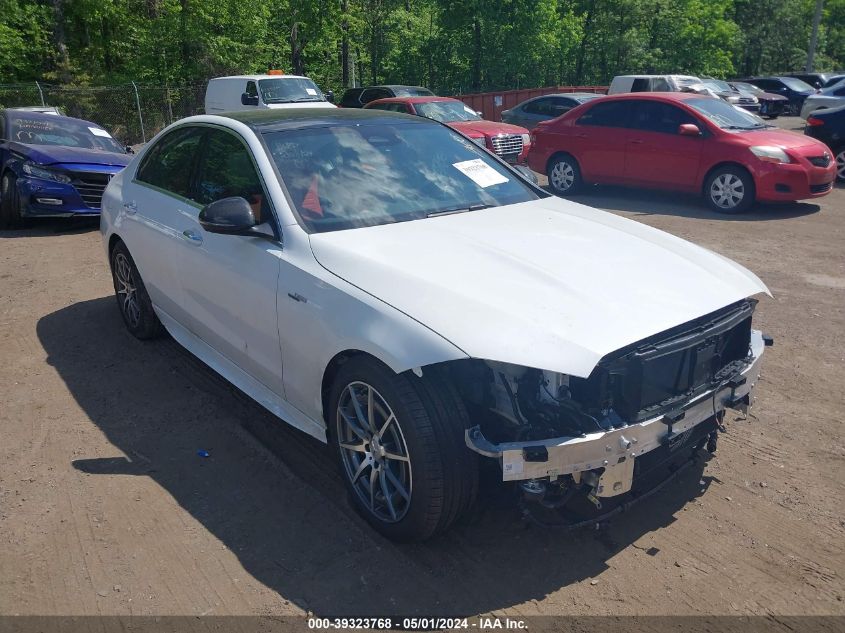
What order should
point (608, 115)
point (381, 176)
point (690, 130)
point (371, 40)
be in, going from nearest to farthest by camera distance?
point (381, 176), point (690, 130), point (608, 115), point (371, 40)

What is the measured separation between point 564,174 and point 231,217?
9.88 metres

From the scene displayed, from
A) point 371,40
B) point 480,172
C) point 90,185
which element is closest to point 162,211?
point 480,172

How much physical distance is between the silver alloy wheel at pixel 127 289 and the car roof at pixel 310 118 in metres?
1.36

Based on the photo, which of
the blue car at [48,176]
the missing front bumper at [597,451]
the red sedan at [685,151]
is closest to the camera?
the missing front bumper at [597,451]

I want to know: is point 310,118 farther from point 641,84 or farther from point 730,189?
point 641,84

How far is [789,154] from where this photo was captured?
10422mm

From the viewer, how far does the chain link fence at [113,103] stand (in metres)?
23.4

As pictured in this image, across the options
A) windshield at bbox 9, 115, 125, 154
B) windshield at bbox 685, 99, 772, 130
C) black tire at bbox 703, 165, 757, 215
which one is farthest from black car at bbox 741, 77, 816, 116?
windshield at bbox 9, 115, 125, 154

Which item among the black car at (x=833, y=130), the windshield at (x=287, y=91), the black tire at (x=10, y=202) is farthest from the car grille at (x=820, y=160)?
the windshield at (x=287, y=91)

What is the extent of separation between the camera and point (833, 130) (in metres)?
13.2

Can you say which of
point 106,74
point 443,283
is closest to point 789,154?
point 443,283

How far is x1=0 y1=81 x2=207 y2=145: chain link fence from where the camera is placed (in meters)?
23.4

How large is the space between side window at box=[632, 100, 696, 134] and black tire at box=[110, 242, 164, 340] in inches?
331

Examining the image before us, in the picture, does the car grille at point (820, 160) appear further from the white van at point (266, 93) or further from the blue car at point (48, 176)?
the white van at point (266, 93)
